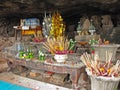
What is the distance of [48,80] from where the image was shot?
11.7 feet

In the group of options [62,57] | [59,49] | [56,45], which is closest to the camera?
[62,57]

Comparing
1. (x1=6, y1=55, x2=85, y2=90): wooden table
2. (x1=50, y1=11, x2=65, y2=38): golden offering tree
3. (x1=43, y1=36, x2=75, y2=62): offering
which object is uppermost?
(x1=50, y1=11, x2=65, y2=38): golden offering tree

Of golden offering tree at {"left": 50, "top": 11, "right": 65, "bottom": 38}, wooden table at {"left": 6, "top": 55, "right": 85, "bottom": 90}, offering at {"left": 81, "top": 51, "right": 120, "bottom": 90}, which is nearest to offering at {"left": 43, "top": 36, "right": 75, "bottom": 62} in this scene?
wooden table at {"left": 6, "top": 55, "right": 85, "bottom": 90}

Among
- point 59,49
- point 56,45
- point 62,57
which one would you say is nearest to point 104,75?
point 62,57

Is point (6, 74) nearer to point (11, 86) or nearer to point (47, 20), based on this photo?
point (11, 86)

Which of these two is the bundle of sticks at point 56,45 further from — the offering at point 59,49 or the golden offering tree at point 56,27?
the golden offering tree at point 56,27

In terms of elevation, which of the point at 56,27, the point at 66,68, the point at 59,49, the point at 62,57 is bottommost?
the point at 66,68

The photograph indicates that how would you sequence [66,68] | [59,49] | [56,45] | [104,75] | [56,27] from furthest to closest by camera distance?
[56,27] < [56,45] < [59,49] < [66,68] < [104,75]

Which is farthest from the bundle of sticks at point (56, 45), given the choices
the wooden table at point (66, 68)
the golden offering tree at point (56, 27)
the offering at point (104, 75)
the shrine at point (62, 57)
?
the golden offering tree at point (56, 27)

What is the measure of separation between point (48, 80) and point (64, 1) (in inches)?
84.9

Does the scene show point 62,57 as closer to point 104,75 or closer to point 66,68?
point 66,68

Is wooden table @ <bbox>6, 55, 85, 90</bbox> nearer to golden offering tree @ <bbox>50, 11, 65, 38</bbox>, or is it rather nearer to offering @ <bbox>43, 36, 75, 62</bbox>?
offering @ <bbox>43, 36, 75, 62</bbox>

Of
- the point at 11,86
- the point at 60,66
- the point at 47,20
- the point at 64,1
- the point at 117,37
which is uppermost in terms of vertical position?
the point at 64,1

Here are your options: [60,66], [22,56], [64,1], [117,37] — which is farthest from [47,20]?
[60,66]
